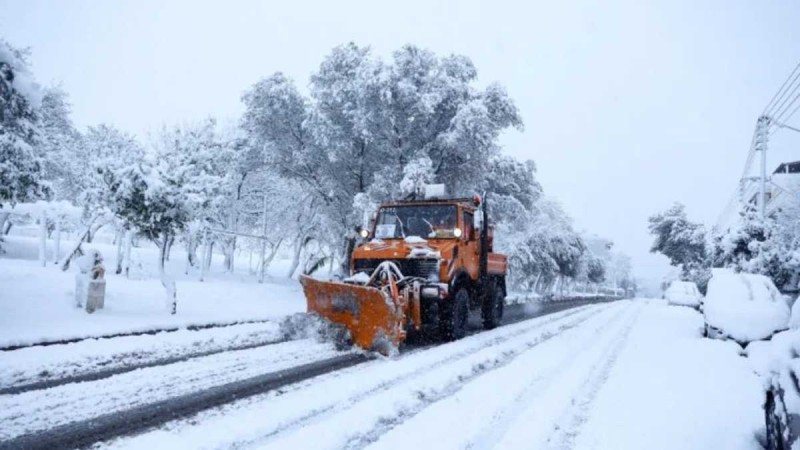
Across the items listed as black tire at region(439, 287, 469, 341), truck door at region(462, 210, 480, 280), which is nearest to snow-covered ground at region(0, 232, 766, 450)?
black tire at region(439, 287, 469, 341)

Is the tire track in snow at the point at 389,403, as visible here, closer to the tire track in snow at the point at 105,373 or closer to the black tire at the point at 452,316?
the black tire at the point at 452,316

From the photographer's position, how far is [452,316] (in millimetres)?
9367

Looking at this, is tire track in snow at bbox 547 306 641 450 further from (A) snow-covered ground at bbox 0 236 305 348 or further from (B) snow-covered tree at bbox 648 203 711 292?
(B) snow-covered tree at bbox 648 203 711 292

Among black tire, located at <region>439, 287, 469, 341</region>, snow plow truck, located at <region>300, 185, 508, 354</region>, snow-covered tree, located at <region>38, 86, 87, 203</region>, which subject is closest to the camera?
snow plow truck, located at <region>300, 185, 508, 354</region>

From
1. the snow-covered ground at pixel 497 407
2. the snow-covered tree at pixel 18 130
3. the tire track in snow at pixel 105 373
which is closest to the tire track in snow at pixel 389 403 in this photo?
the snow-covered ground at pixel 497 407

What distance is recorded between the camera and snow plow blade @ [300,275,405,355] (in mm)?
7602

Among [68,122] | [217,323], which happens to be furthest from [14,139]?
[68,122]

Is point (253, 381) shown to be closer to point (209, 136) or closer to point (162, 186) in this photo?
point (162, 186)

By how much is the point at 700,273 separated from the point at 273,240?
3115 cm

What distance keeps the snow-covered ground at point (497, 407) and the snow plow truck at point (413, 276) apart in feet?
2.37

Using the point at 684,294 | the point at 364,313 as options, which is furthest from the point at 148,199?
the point at 684,294

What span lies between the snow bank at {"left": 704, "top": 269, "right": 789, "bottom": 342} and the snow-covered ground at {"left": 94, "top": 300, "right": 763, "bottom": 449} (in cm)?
203

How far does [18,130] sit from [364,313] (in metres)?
6.30

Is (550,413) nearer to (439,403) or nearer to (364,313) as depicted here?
(439,403)
